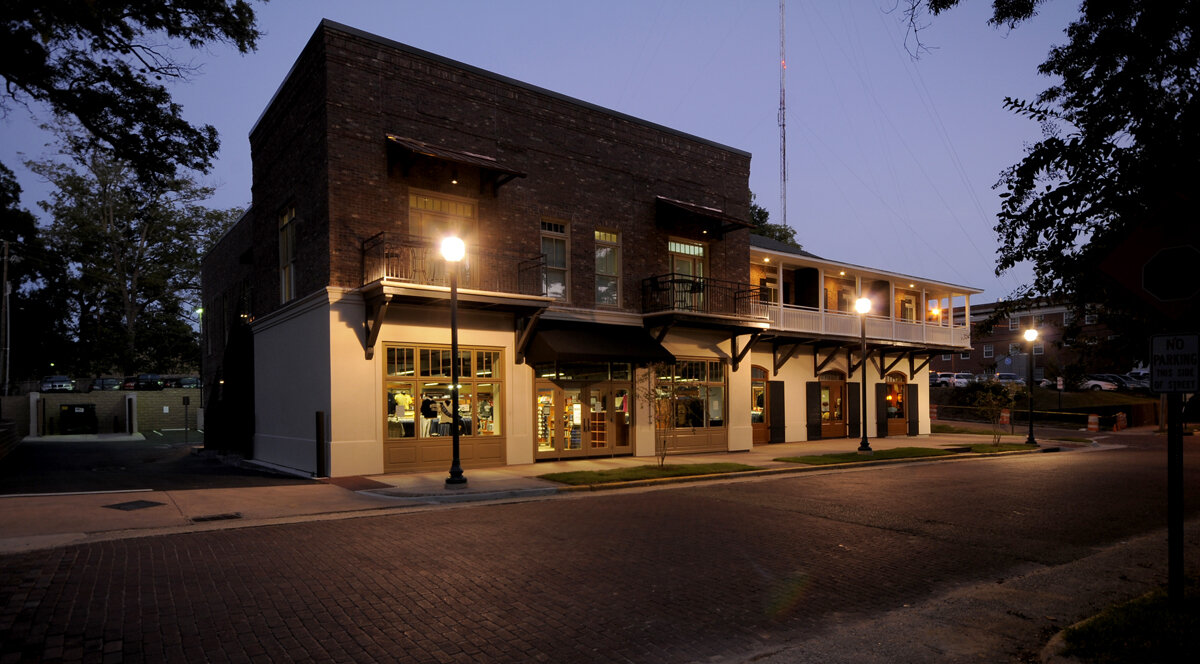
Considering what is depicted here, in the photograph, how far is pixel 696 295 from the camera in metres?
22.7

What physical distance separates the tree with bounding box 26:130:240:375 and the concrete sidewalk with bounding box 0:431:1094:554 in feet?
129

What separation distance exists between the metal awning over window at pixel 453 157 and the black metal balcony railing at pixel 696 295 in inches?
220

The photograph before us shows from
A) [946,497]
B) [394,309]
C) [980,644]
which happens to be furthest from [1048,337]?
[980,644]

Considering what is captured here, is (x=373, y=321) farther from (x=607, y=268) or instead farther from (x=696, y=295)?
(x=696, y=295)

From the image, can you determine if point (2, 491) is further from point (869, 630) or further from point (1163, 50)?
point (1163, 50)

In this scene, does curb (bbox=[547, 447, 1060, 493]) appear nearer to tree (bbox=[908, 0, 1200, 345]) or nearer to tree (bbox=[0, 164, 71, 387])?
tree (bbox=[908, 0, 1200, 345])

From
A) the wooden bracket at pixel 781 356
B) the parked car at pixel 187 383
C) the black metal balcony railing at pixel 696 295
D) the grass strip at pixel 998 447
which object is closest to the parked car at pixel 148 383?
the parked car at pixel 187 383

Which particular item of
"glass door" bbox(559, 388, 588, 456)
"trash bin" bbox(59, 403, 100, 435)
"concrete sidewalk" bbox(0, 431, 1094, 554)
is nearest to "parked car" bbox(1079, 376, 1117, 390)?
"concrete sidewalk" bbox(0, 431, 1094, 554)

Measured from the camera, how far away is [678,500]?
12.9m

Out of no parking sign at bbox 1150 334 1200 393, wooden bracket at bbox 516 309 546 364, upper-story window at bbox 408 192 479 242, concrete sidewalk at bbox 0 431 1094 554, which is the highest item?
upper-story window at bbox 408 192 479 242

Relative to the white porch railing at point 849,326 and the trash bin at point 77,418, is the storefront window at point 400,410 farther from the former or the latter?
the trash bin at point 77,418

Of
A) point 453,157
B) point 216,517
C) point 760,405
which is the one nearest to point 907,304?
point 760,405

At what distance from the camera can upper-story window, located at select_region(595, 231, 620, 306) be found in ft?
69.2

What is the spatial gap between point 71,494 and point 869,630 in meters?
14.2
